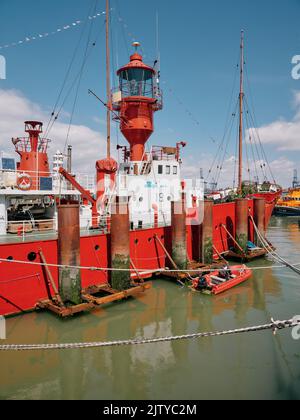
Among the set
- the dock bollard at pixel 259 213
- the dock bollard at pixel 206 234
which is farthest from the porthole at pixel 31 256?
the dock bollard at pixel 259 213

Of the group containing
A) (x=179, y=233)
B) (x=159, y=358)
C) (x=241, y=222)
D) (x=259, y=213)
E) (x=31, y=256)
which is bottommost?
(x=159, y=358)

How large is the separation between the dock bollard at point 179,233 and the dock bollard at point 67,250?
6.75 meters

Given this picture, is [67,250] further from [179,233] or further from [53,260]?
[179,233]

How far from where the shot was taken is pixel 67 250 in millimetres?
12430

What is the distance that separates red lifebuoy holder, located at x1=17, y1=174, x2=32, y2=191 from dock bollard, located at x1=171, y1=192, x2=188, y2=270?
8173 mm

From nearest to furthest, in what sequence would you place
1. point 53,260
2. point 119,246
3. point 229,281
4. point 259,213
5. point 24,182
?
point 53,260
point 119,246
point 24,182
point 229,281
point 259,213

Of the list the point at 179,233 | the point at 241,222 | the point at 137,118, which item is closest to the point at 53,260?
the point at 179,233

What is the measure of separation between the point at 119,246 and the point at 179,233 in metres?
4.52

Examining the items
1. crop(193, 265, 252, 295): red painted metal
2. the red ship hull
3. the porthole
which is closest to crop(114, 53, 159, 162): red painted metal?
the red ship hull

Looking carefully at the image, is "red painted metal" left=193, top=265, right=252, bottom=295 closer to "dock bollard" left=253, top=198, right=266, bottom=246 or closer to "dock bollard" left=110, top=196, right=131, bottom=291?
"dock bollard" left=110, top=196, right=131, bottom=291

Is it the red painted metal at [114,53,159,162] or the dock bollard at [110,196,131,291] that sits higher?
the red painted metal at [114,53,159,162]

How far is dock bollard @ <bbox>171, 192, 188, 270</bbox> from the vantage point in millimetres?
17250

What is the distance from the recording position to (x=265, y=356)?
964 centimetres
